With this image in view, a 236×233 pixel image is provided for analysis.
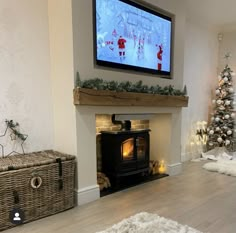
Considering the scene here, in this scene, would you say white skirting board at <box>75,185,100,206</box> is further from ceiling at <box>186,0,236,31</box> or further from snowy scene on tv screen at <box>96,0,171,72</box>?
ceiling at <box>186,0,236,31</box>

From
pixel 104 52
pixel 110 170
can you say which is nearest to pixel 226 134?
pixel 110 170

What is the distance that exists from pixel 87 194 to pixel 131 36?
6.48 ft

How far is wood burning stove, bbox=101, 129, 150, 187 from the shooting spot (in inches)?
122

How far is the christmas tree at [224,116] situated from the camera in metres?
4.98

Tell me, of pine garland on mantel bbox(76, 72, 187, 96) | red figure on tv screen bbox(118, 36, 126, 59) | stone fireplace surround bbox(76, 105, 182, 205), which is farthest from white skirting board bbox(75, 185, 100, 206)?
red figure on tv screen bbox(118, 36, 126, 59)

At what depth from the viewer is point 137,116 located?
3.23 metres

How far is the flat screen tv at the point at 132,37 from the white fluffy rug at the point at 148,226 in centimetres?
168

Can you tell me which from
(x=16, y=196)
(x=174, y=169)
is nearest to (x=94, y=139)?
(x=16, y=196)

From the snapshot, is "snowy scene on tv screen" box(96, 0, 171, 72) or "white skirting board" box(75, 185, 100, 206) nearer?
"white skirting board" box(75, 185, 100, 206)

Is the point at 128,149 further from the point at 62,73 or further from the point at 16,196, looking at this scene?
the point at 16,196

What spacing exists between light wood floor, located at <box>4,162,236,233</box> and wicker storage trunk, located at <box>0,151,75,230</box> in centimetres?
10

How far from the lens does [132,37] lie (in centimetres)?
309

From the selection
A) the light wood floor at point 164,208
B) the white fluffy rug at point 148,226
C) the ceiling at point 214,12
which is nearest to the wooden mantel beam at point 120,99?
the light wood floor at point 164,208

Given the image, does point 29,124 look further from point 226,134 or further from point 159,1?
point 226,134
